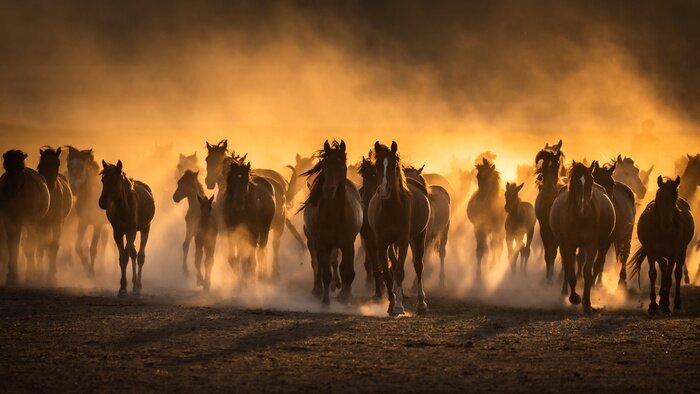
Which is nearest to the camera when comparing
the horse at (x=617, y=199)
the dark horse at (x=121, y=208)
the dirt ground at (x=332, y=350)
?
the dirt ground at (x=332, y=350)

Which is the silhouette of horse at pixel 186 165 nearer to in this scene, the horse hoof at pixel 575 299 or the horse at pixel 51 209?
the horse at pixel 51 209

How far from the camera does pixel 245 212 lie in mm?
21500

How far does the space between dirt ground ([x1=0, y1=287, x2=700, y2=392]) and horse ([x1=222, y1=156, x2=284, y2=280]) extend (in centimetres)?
453

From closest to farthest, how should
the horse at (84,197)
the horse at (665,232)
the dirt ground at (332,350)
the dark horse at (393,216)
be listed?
the dirt ground at (332,350), the dark horse at (393,216), the horse at (665,232), the horse at (84,197)

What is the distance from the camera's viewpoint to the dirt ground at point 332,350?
34.4ft

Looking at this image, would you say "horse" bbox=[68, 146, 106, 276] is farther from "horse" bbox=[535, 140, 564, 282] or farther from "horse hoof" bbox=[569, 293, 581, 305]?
"horse hoof" bbox=[569, 293, 581, 305]

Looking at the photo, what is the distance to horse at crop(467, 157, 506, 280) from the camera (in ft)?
96.0

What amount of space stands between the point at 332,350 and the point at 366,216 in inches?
271

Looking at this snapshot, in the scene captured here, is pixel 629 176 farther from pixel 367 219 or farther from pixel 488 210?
pixel 367 219


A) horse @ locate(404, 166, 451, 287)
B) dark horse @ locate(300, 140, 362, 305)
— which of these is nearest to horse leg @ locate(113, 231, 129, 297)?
dark horse @ locate(300, 140, 362, 305)

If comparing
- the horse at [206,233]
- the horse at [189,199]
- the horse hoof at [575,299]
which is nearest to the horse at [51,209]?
the horse at [189,199]

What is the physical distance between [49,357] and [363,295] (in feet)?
33.3

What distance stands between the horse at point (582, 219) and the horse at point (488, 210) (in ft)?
33.6

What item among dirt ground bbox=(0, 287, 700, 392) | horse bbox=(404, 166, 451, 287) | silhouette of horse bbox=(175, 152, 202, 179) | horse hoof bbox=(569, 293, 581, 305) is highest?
silhouette of horse bbox=(175, 152, 202, 179)
